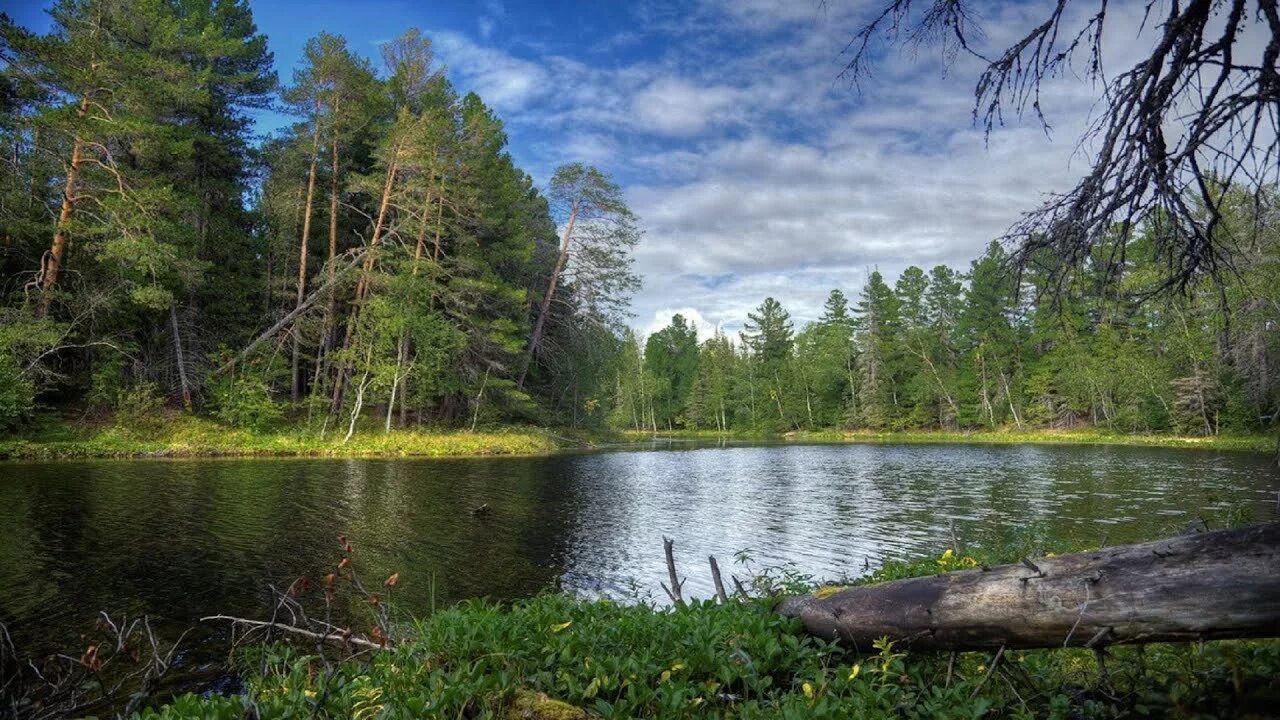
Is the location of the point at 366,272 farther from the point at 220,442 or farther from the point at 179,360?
the point at 220,442

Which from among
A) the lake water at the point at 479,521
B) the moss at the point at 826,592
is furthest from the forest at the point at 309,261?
the moss at the point at 826,592

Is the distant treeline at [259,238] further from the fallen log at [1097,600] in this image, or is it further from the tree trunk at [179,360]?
the fallen log at [1097,600]

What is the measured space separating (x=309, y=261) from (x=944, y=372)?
61315 mm

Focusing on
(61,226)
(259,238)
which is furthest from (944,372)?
(61,226)

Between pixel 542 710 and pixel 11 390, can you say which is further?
pixel 11 390

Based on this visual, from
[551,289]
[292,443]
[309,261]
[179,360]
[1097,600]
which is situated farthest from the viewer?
[551,289]

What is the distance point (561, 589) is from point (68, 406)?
101ft

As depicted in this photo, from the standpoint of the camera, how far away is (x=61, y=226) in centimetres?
2536

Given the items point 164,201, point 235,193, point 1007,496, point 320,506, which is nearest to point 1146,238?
point 320,506

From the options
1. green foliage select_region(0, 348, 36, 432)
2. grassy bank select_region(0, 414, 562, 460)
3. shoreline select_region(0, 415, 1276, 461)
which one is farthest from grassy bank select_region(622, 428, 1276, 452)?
green foliage select_region(0, 348, 36, 432)

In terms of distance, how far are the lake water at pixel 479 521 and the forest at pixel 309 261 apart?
555 cm

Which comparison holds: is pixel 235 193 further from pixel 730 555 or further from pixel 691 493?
pixel 730 555

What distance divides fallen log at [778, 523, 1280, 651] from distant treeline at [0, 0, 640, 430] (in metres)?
31.1

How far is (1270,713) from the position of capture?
1.42 meters
